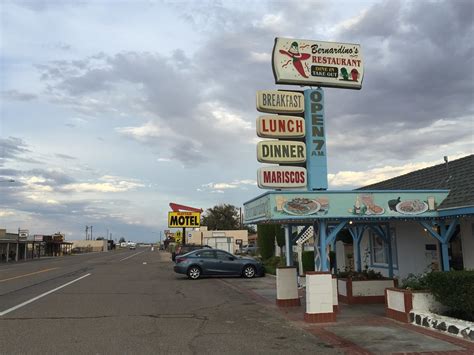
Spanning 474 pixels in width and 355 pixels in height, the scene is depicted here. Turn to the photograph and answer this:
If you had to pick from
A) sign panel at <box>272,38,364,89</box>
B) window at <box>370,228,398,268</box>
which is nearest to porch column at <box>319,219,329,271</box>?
sign panel at <box>272,38,364,89</box>

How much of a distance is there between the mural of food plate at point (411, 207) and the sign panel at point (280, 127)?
9.70ft

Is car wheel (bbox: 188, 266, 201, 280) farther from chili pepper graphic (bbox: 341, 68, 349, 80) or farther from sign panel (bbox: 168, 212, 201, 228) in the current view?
sign panel (bbox: 168, 212, 201, 228)

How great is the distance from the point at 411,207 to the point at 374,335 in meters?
3.65

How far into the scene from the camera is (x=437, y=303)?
10094 millimetres

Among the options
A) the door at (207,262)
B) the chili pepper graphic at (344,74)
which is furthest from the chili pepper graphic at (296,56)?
the door at (207,262)

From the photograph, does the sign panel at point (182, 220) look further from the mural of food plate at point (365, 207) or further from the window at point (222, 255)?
the mural of food plate at point (365, 207)

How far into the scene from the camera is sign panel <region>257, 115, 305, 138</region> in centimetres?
1193

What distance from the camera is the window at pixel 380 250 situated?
51.9 ft

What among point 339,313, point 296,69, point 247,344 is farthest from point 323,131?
point 247,344

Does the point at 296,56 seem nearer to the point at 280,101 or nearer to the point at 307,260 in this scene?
the point at 280,101

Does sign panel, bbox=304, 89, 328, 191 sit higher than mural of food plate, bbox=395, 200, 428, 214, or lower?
higher

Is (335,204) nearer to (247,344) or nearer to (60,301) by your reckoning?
(247,344)

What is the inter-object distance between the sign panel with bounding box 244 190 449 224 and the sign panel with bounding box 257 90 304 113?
2.30 m

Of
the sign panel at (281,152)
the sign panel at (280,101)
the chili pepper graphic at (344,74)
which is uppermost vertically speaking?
the chili pepper graphic at (344,74)
